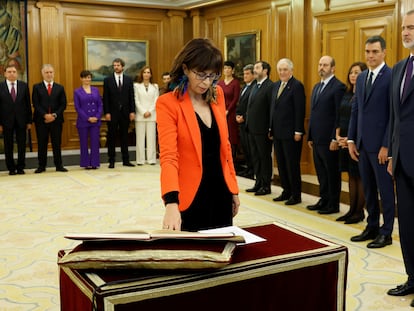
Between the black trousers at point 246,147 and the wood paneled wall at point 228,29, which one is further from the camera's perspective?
the black trousers at point 246,147

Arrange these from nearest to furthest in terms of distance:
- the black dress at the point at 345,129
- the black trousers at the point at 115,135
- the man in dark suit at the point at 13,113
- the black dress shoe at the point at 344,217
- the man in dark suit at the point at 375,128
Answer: the man in dark suit at the point at 375,128
the black dress at the point at 345,129
the black dress shoe at the point at 344,217
the man in dark suit at the point at 13,113
the black trousers at the point at 115,135

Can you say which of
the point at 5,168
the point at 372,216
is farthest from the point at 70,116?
the point at 372,216

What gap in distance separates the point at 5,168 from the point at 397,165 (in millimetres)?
7566

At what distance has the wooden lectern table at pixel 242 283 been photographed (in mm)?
1701

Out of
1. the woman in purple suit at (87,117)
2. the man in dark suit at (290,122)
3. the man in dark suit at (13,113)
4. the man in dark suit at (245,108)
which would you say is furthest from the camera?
the woman in purple suit at (87,117)

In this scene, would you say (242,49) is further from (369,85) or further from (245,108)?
(369,85)

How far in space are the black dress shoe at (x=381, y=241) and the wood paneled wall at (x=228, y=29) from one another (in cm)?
317

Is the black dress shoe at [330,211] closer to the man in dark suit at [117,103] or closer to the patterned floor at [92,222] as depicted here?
the patterned floor at [92,222]

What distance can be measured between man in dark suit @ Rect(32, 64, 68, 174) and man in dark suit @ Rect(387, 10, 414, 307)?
6.59m

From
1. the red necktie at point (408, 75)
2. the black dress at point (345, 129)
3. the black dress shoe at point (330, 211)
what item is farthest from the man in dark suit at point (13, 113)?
the red necktie at point (408, 75)

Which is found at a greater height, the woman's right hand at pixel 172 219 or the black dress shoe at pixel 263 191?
the woman's right hand at pixel 172 219

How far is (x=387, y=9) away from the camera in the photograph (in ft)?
23.5

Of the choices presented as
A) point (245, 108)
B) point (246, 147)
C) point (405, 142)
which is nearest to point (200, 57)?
point (405, 142)

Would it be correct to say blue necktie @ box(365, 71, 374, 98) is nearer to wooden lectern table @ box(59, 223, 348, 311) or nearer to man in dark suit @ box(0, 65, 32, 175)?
wooden lectern table @ box(59, 223, 348, 311)
